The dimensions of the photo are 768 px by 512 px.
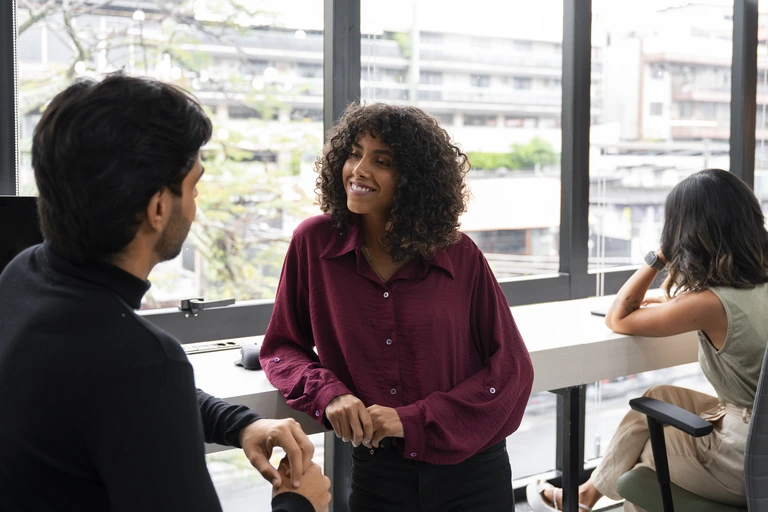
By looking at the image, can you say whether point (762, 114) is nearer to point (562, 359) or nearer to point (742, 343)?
point (742, 343)

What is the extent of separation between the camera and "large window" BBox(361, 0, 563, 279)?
299 cm

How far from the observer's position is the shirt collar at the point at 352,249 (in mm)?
1828

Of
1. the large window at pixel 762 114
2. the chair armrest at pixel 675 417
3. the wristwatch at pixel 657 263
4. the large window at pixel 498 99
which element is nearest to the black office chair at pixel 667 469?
the chair armrest at pixel 675 417

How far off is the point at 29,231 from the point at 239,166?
0.93 meters

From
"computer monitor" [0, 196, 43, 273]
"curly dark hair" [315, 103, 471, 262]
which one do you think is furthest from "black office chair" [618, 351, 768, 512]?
"computer monitor" [0, 196, 43, 273]

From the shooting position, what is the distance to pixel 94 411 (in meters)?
0.87

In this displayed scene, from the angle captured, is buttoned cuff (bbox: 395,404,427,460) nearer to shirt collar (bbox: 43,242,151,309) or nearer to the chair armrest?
the chair armrest

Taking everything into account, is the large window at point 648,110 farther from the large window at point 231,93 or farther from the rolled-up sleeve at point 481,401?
the rolled-up sleeve at point 481,401

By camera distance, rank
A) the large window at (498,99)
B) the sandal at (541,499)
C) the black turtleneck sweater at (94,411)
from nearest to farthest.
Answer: the black turtleneck sweater at (94,411), the sandal at (541,499), the large window at (498,99)

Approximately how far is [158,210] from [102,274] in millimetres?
107

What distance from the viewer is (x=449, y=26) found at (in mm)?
3090

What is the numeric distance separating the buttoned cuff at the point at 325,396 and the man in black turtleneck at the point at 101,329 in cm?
74

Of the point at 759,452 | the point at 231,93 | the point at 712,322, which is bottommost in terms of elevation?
the point at 759,452

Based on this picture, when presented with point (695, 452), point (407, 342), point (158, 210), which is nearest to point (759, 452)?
point (695, 452)
